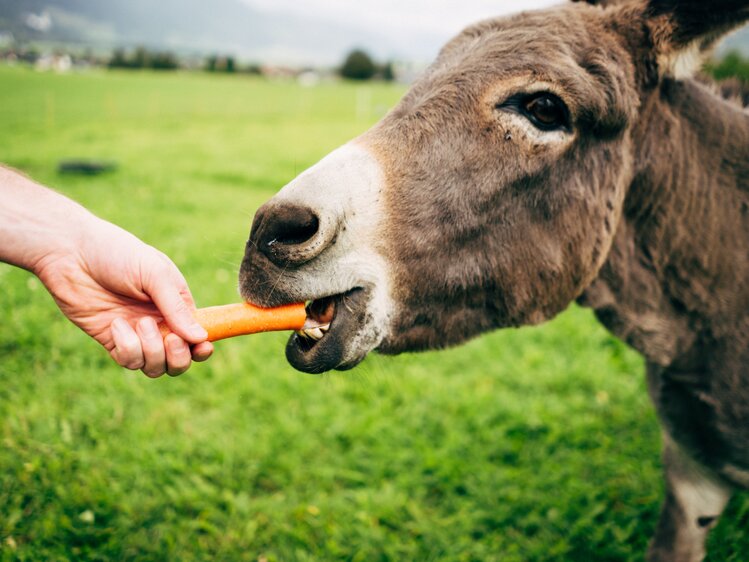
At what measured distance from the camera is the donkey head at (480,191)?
1722mm

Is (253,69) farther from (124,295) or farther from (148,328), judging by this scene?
(148,328)

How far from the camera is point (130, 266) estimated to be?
5.69 ft

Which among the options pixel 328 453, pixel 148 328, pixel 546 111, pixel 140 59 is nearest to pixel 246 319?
pixel 148 328

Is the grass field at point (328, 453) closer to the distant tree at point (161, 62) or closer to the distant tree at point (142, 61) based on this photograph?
the distant tree at point (142, 61)

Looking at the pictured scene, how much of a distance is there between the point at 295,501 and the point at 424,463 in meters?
0.94

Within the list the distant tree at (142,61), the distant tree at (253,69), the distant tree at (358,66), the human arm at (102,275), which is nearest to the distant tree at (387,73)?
the distant tree at (358,66)

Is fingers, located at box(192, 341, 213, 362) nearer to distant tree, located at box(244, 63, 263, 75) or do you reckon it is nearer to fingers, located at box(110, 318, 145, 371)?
fingers, located at box(110, 318, 145, 371)

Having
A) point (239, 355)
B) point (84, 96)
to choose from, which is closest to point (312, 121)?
point (84, 96)

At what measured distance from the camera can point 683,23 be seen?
2.05 metres

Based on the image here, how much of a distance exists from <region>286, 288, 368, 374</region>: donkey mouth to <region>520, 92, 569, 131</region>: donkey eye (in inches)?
36.6

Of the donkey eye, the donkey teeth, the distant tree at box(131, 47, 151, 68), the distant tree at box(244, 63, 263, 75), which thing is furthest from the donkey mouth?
the distant tree at box(244, 63, 263, 75)

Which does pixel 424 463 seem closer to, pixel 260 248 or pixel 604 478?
pixel 604 478

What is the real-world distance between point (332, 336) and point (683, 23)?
1873mm

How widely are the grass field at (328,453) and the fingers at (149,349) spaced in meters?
0.54
